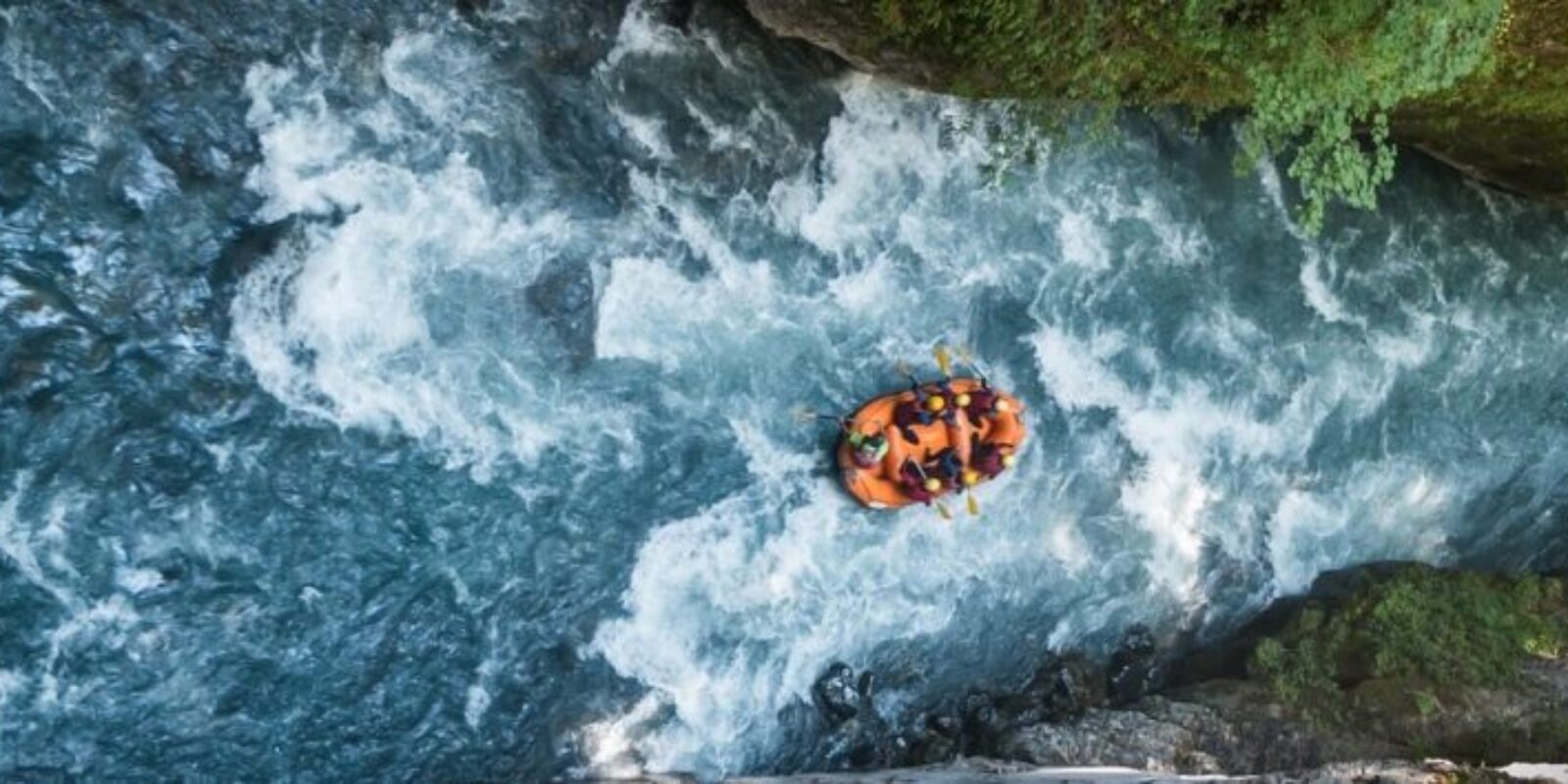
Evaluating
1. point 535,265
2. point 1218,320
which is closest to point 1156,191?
point 1218,320

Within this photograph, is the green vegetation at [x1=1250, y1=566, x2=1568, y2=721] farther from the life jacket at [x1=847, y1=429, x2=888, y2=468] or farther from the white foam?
the white foam

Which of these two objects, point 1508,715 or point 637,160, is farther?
point 1508,715

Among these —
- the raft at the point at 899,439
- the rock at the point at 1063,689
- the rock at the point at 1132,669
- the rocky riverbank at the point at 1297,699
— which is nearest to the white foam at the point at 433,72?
the raft at the point at 899,439

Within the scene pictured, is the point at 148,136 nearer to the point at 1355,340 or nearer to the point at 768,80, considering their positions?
the point at 768,80

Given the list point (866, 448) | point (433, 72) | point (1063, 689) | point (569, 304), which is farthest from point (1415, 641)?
point (433, 72)

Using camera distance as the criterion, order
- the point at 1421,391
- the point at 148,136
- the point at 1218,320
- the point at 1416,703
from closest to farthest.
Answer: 1. the point at 148,136
2. the point at 1416,703
3. the point at 1218,320
4. the point at 1421,391

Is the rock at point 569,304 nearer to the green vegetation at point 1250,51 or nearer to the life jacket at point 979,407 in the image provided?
the green vegetation at point 1250,51

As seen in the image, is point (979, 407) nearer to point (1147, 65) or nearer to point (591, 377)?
point (1147, 65)
